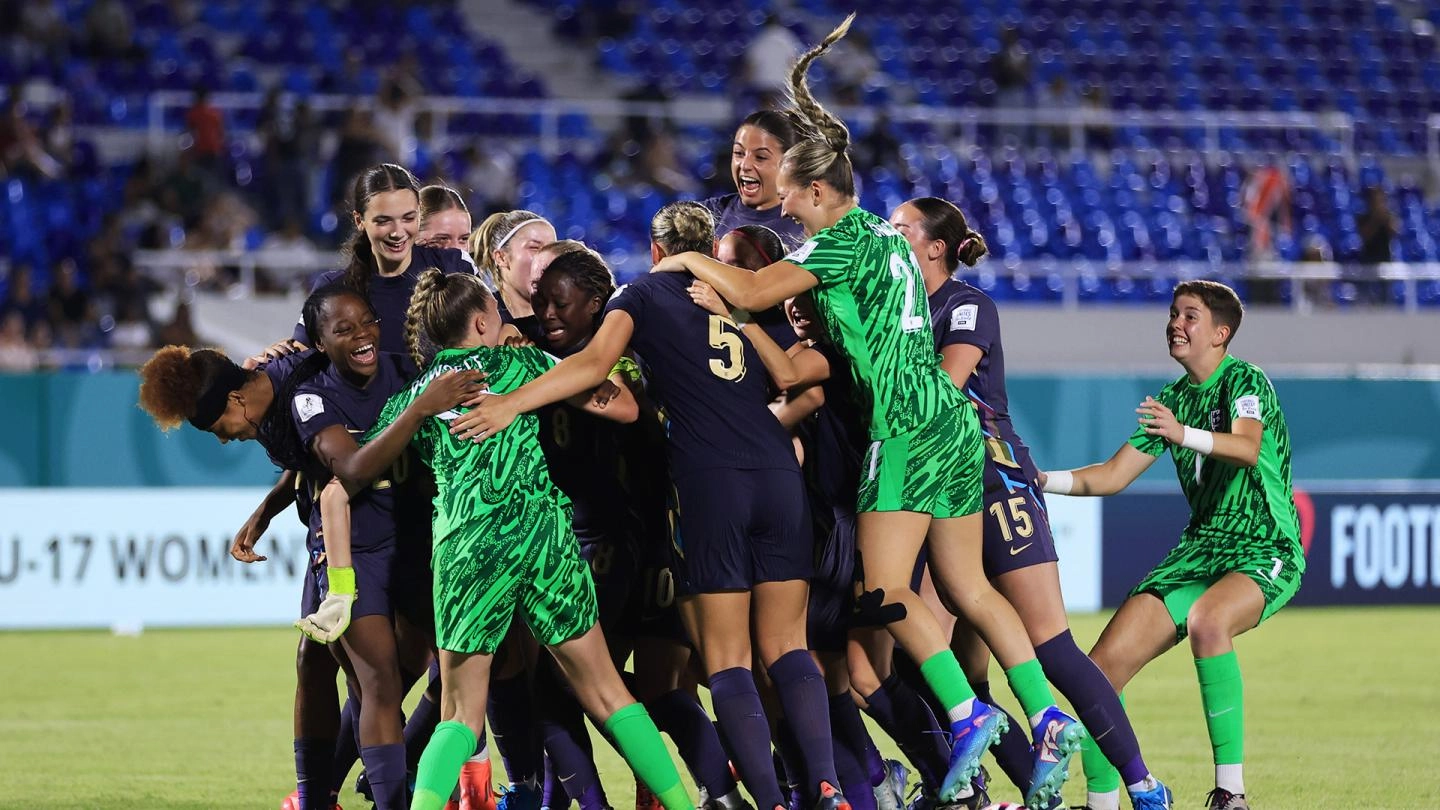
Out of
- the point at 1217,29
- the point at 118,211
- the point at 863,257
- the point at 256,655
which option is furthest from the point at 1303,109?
the point at 863,257

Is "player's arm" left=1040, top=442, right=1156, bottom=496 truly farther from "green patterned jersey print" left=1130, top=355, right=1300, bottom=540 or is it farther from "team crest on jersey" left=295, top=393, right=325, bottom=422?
"team crest on jersey" left=295, top=393, right=325, bottom=422

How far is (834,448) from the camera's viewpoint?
6629mm

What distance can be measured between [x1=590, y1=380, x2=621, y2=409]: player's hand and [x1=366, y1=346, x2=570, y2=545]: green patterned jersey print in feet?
0.64

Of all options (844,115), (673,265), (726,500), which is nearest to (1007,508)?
(726,500)

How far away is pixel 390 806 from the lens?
611 cm

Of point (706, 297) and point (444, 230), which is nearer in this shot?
point (706, 297)

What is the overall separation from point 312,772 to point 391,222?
2002 mm

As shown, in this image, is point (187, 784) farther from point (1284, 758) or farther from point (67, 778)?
point (1284, 758)

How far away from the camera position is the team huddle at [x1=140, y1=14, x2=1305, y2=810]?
595 cm

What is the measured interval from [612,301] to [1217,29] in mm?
20731

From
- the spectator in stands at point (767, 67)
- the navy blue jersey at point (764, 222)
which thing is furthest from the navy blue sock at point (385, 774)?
the spectator in stands at point (767, 67)

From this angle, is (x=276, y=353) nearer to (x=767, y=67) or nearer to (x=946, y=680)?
(x=946, y=680)

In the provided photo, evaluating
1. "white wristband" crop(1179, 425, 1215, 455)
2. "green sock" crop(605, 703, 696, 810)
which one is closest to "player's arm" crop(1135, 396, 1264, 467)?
"white wristband" crop(1179, 425, 1215, 455)

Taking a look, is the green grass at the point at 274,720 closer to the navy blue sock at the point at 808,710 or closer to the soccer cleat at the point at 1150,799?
the soccer cleat at the point at 1150,799
